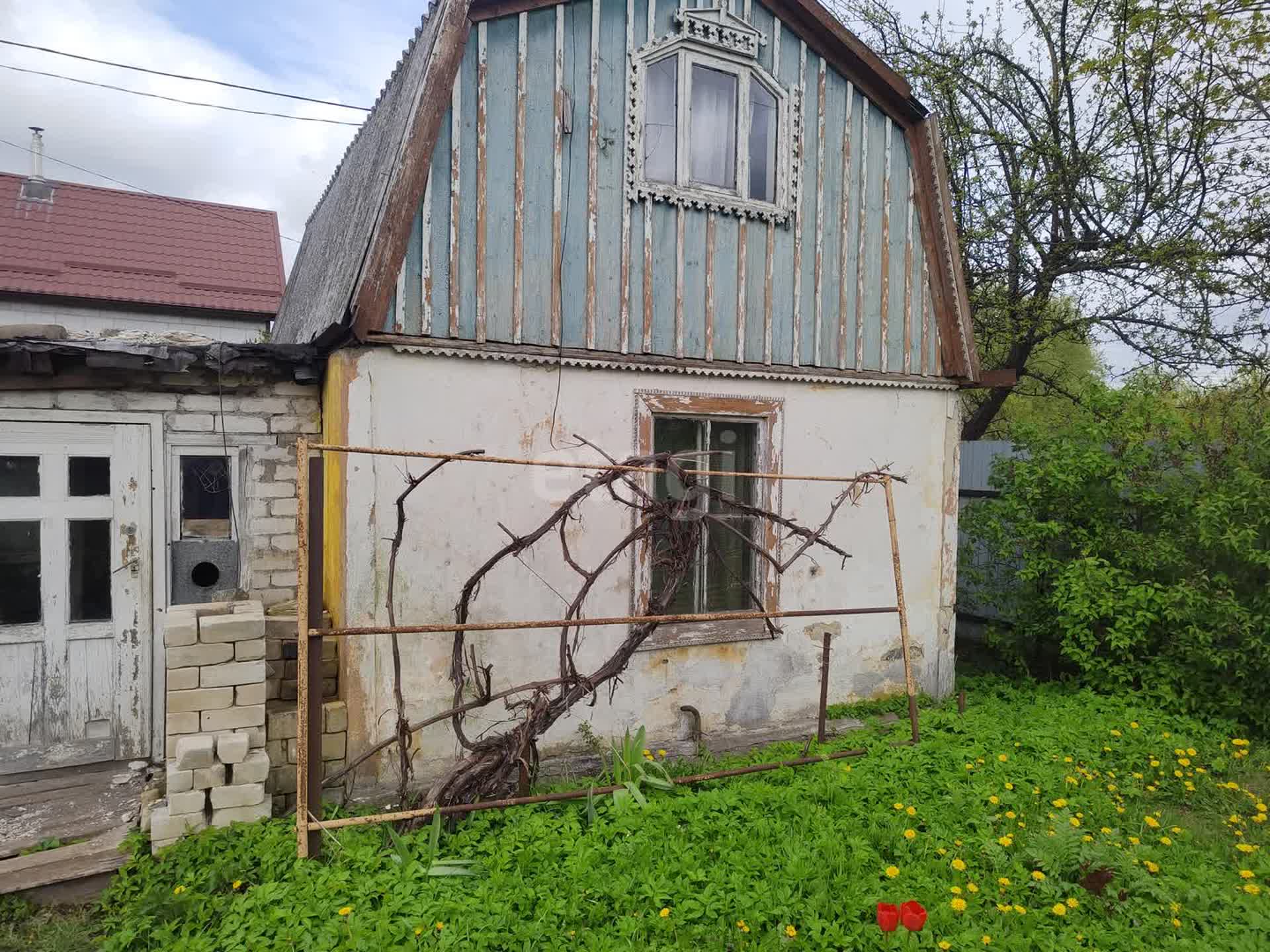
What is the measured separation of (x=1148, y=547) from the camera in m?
6.64

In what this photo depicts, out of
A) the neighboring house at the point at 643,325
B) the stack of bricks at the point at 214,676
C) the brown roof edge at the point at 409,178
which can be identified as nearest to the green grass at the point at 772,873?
the stack of bricks at the point at 214,676

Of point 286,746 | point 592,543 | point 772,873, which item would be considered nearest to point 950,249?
point 592,543

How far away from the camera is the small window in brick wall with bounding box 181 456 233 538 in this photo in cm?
518

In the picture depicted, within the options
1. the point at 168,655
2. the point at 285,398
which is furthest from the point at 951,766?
the point at 285,398

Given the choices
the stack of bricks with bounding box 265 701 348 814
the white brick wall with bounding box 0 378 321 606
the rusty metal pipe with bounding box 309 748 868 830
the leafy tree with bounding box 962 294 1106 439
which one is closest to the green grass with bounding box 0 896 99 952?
the stack of bricks with bounding box 265 701 348 814

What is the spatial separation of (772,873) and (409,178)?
14.8ft

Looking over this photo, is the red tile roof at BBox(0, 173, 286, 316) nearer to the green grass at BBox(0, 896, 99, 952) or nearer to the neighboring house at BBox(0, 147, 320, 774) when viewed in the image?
the neighboring house at BBox(0, 147, 320, 774)

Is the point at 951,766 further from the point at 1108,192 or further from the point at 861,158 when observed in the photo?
the point at 1108,192

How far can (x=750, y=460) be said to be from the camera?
6.11 m

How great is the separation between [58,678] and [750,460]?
5.10 m

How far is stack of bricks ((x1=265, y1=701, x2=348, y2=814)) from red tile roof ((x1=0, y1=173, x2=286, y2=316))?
11373 millimetres

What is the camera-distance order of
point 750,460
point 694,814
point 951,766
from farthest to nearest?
1. point 750,460
2. point 951,766
3. point 694,814

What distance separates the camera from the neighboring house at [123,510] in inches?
186

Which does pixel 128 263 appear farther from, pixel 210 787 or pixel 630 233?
pixel 210 787
